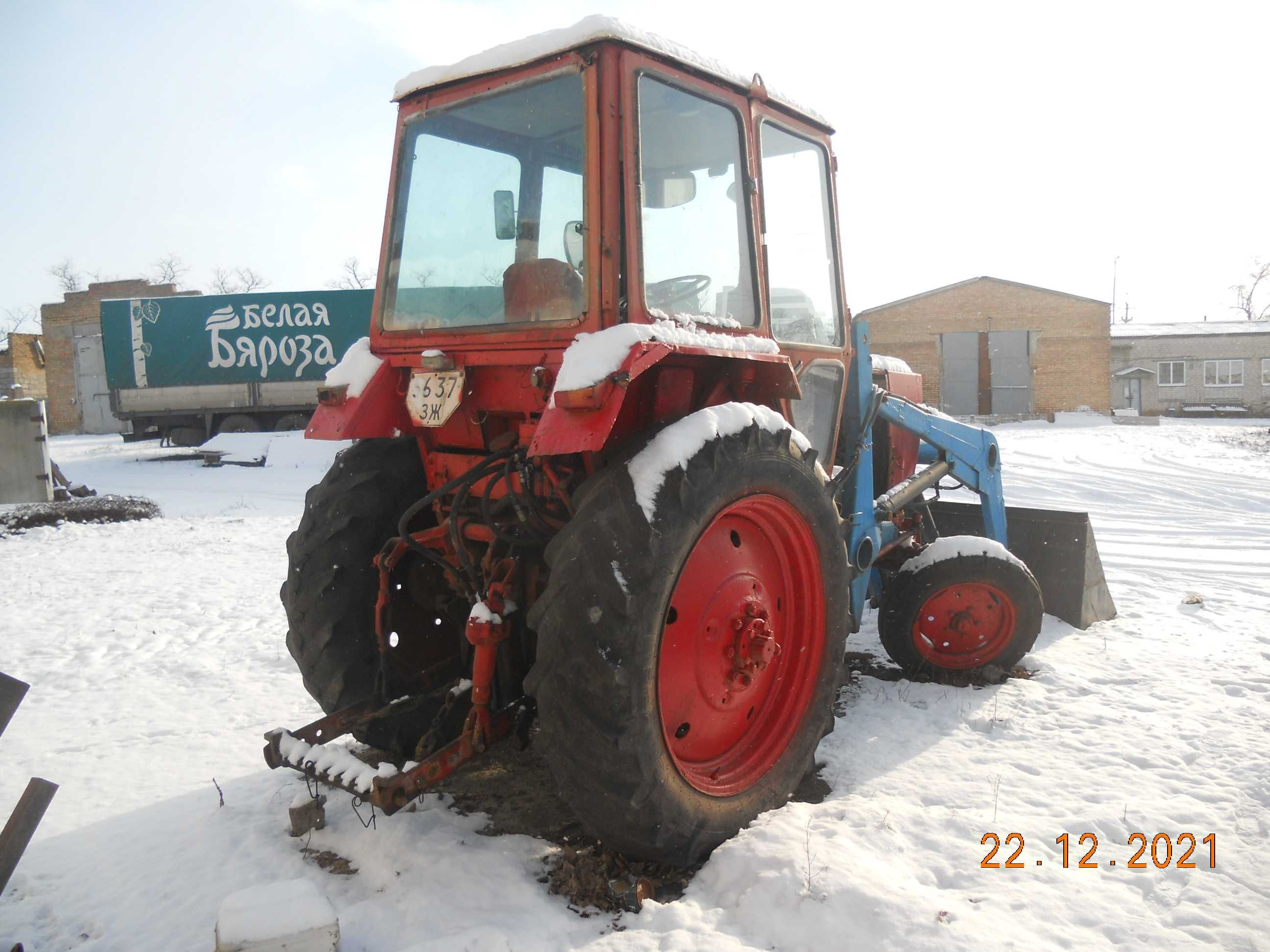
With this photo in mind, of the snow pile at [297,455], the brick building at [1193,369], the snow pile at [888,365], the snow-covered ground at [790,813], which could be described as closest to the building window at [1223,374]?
the brick building at [1193,369]

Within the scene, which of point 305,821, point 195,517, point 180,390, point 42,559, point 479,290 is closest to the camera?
point 305,821

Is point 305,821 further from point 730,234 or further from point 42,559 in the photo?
point 42,559

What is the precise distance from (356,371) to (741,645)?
1.69 m

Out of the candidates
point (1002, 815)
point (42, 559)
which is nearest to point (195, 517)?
point (42, 559)

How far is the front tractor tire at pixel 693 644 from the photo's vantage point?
92.4 inches

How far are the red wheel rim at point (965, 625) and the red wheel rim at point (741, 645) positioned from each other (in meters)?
1.54

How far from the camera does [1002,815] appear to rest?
301 centimetres

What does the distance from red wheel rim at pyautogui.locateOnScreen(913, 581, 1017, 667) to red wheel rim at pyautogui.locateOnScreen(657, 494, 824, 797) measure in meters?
1.54

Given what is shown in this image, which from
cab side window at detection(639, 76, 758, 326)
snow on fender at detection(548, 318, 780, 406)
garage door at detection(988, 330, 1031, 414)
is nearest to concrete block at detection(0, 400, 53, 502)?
cab side window at detection(639, 76, 758, 326)

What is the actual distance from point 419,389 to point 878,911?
7.10 feet

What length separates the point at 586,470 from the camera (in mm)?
2875

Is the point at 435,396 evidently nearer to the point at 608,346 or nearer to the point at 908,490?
the point at 608,346
